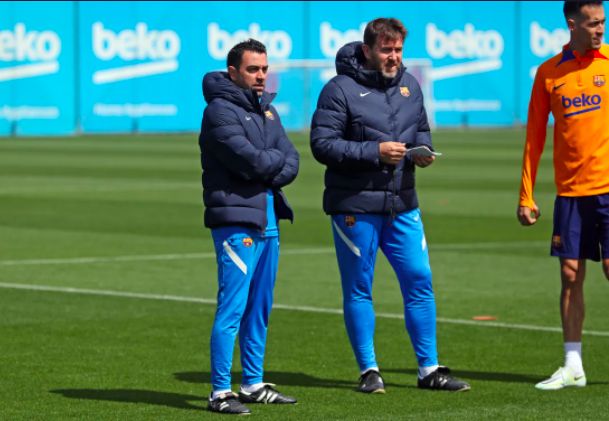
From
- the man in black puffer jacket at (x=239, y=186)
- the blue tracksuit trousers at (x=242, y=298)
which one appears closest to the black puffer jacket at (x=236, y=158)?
the man in black puffer jacket at (x=239, y=186)

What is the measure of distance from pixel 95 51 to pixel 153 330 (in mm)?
38444

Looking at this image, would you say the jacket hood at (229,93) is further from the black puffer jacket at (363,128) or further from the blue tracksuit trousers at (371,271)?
the blue tracksuit trousers at (371,271)

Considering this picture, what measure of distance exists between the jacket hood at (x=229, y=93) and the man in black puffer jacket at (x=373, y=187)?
2.03 feet

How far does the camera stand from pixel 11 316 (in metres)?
12.0

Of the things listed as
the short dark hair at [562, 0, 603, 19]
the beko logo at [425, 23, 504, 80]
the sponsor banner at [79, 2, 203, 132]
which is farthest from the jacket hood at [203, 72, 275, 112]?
the beko logo at [425, 23, 504, 80]

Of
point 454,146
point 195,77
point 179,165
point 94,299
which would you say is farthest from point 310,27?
point 94,299

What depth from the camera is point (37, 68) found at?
4753 cm

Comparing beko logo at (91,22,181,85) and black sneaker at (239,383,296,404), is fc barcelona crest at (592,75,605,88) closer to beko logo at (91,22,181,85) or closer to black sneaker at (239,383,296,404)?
black sneaker at (239,383,296,404)

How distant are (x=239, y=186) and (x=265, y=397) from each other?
113cm

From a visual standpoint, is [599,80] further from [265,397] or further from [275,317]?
[275,317]

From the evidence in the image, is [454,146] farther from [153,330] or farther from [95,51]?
[153,330]

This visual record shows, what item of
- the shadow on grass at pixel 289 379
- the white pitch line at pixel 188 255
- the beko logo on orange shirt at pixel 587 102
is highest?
the beko logo on orange shirt at pixel 587 102

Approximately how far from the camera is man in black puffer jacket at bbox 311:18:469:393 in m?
9.05

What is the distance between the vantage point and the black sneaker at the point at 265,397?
8648mm
